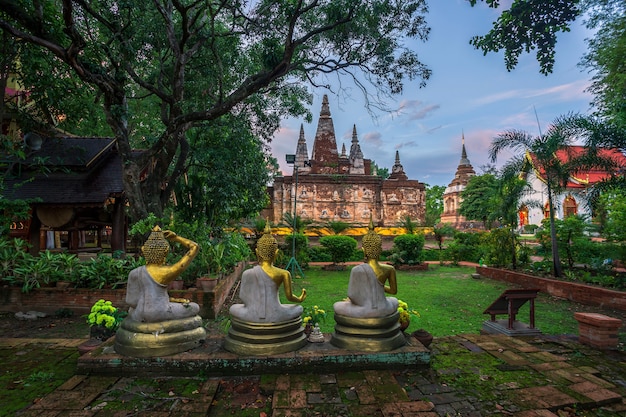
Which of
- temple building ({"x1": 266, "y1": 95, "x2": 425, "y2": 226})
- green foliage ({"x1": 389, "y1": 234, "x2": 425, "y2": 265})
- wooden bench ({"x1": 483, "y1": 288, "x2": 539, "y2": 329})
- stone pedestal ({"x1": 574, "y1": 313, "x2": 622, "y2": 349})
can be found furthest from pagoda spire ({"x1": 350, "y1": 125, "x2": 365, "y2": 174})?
stone pedestal ({"x1": 574, "y1": 313, "x2": 622, "y2": 349})

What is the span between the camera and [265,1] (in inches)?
336

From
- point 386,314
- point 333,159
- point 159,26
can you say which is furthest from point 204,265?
point 333,159

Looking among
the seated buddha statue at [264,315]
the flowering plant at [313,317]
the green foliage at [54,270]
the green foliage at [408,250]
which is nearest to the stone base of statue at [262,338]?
the seated buddha statue at [264,315]

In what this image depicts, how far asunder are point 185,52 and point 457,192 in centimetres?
3623

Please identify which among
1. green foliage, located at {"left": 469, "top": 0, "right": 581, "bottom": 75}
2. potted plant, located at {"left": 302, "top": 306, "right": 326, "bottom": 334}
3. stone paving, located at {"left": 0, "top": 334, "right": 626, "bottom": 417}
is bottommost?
stone paving, located at {"left": 0, "top": 334, "right": 626, "bottom": 417}

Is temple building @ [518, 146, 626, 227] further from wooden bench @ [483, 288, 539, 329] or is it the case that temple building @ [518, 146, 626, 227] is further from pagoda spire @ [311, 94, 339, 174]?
pagoda spire @ [311, 94, 339, 174]

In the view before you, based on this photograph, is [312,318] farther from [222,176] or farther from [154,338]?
[222,176]

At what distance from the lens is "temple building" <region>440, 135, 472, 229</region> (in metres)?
38.3

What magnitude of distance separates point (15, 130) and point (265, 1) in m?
9.61

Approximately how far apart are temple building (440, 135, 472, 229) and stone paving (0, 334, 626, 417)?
36.2 metres

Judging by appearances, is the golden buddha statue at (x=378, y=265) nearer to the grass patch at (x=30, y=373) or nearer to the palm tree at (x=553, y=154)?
the grass patch at (x=30, y=373)

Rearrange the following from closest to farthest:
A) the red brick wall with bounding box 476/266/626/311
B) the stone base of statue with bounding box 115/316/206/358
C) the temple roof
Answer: the stone base of statue with bounding box 115/316/206/358 < the red brick wall with bounding box 476/266/626/311 < the temple roof

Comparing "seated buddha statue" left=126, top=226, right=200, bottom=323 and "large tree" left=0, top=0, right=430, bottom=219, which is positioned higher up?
"large tree" left=0, top=0, right=430, bottom=219

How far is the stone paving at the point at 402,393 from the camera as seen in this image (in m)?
2.89
